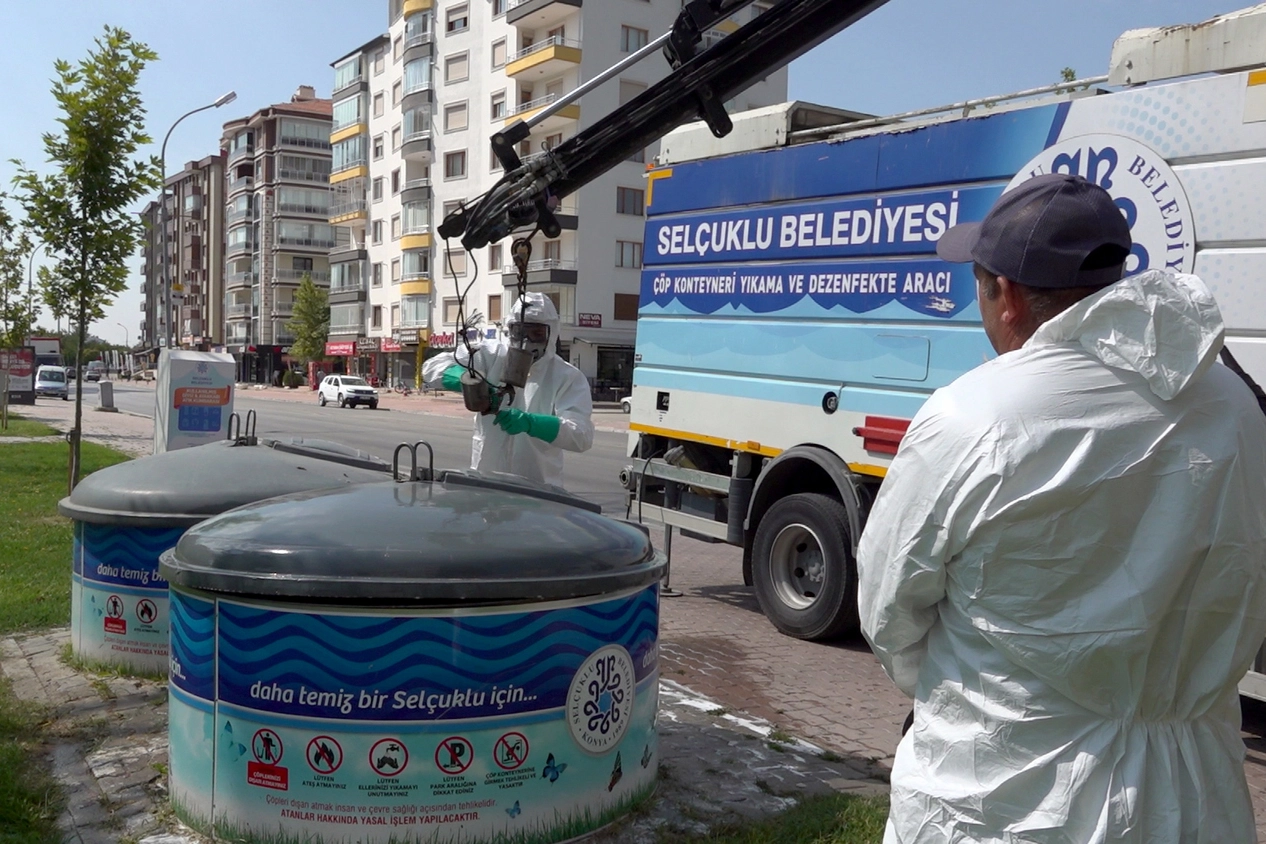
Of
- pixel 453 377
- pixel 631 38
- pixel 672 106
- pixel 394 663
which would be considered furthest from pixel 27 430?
pixel 631 38

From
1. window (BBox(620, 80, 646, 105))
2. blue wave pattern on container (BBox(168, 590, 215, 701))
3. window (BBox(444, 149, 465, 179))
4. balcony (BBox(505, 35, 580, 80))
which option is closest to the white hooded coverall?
blue wave pattern on container (BBox(168, 590, 215, 701))

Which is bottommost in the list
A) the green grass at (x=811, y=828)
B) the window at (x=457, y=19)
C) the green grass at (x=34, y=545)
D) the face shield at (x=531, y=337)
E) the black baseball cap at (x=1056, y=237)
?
the green grass at (x=34, y=545)

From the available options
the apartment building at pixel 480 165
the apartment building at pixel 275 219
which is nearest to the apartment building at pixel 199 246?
the apartment building at pixel 275 219

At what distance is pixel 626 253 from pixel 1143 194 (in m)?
47.7

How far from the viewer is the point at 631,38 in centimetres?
5309

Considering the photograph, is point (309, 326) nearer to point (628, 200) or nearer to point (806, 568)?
point (628, 200)

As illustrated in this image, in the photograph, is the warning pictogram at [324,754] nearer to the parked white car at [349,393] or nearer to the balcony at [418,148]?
the parked white car at [349,393]

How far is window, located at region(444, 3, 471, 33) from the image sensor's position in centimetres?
5863

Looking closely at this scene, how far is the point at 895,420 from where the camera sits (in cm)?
676

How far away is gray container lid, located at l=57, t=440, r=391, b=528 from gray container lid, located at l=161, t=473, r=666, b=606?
1.63 m

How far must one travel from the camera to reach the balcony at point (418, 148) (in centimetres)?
6128

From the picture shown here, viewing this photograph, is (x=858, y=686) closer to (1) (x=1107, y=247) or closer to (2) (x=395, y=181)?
(1) (x=1107, y=247)

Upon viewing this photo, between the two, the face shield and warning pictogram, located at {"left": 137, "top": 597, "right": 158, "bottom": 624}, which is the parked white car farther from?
the face shield

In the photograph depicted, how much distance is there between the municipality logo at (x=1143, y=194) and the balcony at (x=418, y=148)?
58.4 meters
